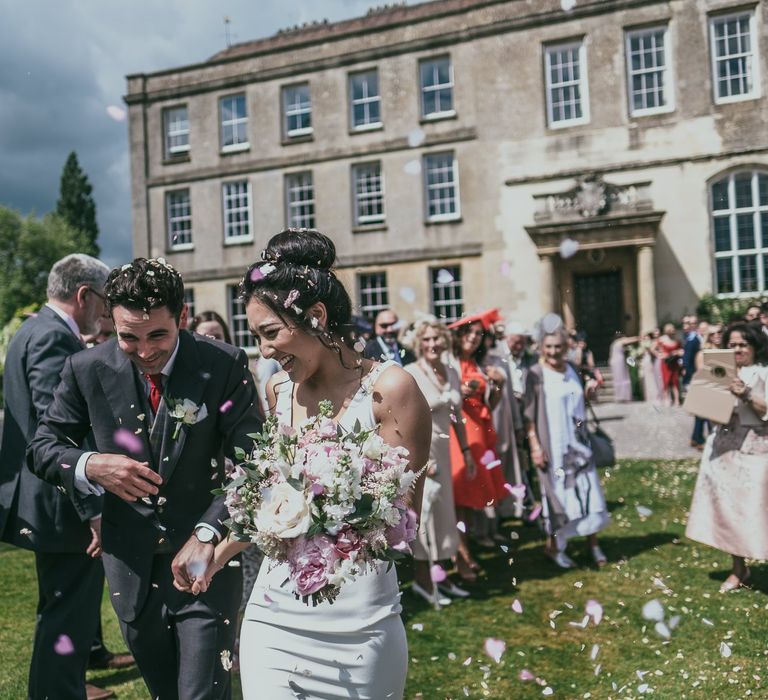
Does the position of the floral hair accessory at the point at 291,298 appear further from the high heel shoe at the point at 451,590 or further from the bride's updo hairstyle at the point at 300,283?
the high heel shoe at the point at 451,590

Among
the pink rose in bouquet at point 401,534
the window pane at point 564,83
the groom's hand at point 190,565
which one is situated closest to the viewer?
the pink rose in bouquet at point 401,534

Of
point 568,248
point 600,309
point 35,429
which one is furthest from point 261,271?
point 600,309

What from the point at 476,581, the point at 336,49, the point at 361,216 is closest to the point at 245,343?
the point at 361,216

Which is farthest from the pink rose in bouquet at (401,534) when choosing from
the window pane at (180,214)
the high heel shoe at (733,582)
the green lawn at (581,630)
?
the window pane at (180,214)

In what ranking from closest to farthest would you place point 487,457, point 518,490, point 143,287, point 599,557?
point 143,287, point 599,557, point 487,457, point 518,490

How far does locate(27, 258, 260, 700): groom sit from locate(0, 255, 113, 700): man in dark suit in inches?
28.5

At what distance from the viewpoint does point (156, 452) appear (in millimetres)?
2852

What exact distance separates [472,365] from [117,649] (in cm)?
407

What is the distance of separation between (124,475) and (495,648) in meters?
3.27

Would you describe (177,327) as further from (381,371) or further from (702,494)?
(702,494)

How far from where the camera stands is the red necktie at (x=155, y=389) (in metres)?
2.91

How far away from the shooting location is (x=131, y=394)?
288cm

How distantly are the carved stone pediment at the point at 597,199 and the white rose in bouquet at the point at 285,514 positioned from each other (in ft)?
67.6

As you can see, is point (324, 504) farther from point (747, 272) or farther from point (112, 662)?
point (747, 272)
